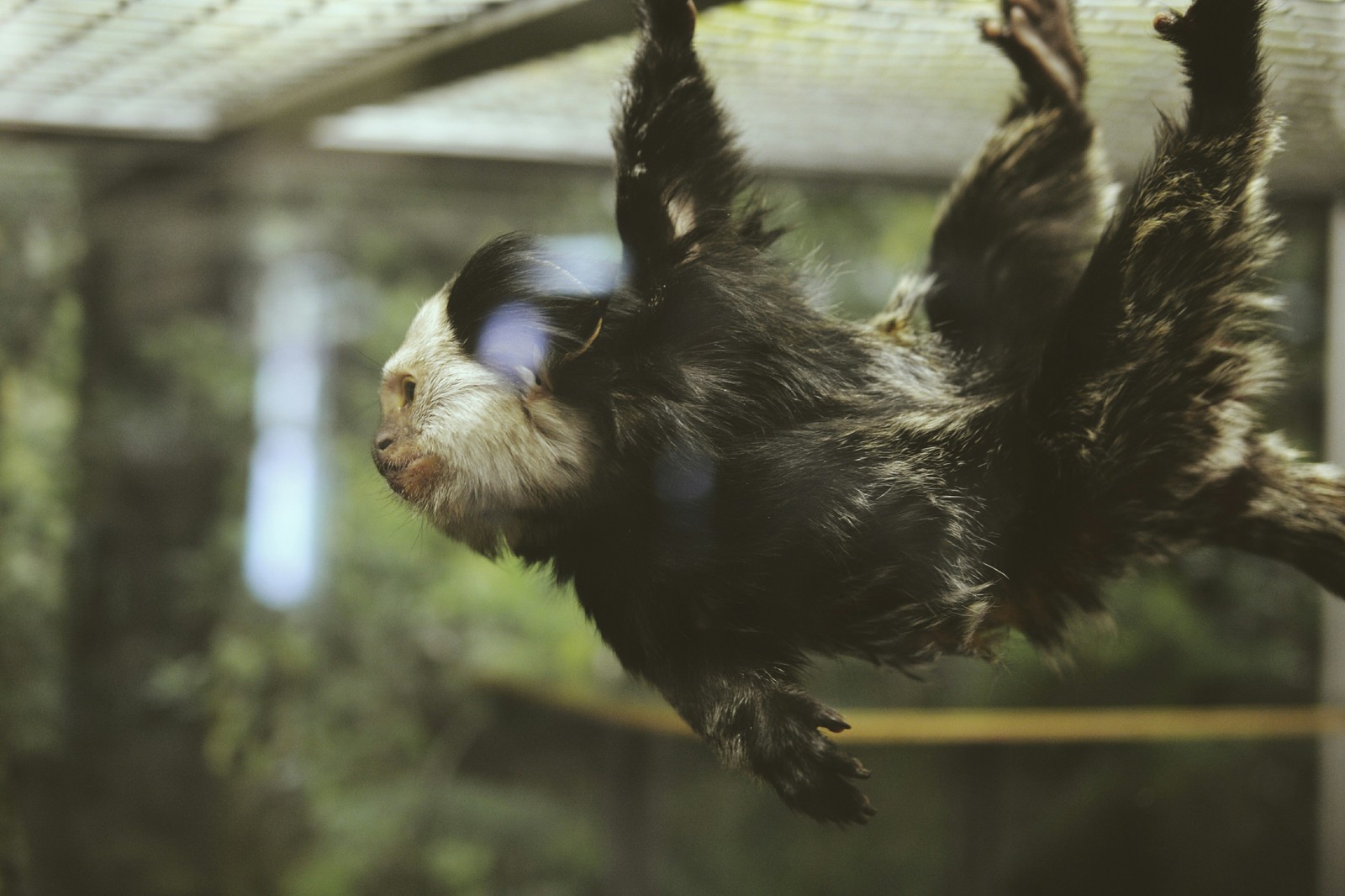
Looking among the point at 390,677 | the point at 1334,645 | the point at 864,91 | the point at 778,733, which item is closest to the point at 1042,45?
the point at 864,91

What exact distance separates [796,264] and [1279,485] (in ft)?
1.89

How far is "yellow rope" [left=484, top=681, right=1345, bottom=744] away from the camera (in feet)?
8.20

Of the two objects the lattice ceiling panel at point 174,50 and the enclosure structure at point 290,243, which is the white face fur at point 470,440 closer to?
the enclosure structure at point 290,243

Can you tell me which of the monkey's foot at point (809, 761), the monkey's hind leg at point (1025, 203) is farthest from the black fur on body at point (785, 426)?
the monkey's hind leg at point (1025, 203)

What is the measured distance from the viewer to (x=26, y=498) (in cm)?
229

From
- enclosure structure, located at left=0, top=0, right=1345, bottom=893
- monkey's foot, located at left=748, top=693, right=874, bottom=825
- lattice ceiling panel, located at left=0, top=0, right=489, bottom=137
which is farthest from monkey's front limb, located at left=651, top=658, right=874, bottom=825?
lattice ceiling panel, located at left=0, top=0, right=489, bottom=137

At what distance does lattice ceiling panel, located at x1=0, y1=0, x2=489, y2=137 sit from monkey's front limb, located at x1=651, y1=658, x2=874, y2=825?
0.98 meters

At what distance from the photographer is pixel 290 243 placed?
9.62ft

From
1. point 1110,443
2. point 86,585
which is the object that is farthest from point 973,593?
point 86,585

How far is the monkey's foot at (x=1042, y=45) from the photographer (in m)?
1.17

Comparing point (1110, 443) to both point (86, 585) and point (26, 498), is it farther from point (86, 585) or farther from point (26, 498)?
point (86, 585)

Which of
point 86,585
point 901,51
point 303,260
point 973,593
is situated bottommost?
point 86,585

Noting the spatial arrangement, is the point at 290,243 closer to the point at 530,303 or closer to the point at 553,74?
the point at 553,74

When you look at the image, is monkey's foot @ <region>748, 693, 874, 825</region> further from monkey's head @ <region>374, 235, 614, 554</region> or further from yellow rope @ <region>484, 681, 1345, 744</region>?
yellow rope @ <region>484, 681, 1345, 744</region>
